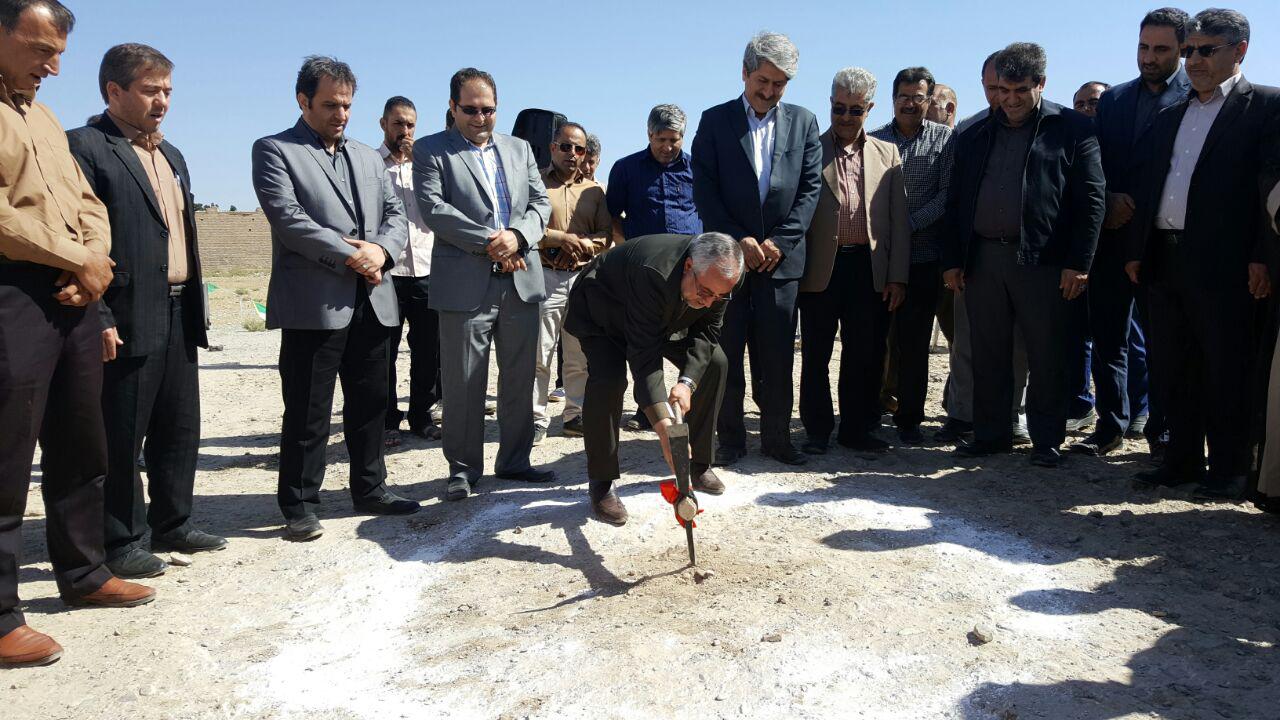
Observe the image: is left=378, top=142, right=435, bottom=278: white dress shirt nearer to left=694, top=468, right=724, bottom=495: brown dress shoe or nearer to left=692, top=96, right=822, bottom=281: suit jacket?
left=692, top=96, right=822, bottom=281: suit jacket

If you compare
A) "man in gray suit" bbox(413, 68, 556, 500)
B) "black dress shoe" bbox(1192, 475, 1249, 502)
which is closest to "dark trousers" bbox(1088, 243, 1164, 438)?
"black dress shoe" bbox(1192, 475, 1249, 502)

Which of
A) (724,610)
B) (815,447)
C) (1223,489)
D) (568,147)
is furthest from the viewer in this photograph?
(568,147)

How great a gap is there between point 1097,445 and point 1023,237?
154 cm

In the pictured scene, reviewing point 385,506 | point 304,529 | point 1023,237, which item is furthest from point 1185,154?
point 304,529

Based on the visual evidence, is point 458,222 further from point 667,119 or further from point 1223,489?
point 1223,489

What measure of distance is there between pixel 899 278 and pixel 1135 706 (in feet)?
11.1

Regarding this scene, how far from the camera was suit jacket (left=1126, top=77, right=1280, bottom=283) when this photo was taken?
5031 millimetres

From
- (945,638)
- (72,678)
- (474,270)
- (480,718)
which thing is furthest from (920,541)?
(72,678)

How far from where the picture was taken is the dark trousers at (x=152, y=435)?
14.7 ft

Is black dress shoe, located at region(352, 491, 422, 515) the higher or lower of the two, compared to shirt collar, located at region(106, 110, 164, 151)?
lower

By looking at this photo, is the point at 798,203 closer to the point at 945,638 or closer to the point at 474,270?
the point at 474,270

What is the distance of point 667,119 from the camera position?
6793mm

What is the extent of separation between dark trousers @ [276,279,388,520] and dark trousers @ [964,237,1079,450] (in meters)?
3.51

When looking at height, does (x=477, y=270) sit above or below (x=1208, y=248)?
below
